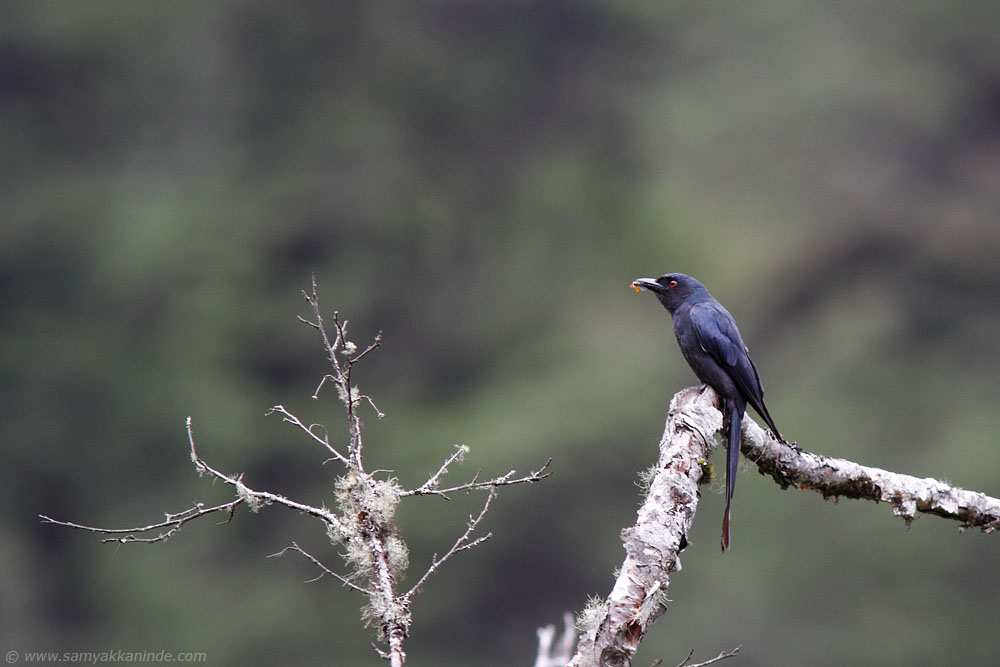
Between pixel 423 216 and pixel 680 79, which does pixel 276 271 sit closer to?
pixel 423 216

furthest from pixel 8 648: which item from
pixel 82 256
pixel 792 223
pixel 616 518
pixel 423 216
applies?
pixel 792 223

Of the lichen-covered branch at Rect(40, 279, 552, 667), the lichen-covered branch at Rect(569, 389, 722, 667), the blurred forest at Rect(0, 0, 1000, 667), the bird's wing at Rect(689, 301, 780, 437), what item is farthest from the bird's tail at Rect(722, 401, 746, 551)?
the blurred forest at Rect(0, 0, 1000, 667)

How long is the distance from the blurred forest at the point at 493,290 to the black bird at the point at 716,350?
1137 centimetres

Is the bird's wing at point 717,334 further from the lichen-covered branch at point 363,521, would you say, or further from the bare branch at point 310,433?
the bare branch at point 310,433

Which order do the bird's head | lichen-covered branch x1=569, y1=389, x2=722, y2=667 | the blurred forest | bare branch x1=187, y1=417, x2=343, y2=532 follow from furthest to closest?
the blurred forest → the bird's head → bare branch x1=187, y1=417, x2=343, y2=532 → lichen-covered branch x1=569, y1=389, x2=722, y2=667

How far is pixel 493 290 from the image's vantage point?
89.9 ft

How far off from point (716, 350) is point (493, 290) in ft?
73.4

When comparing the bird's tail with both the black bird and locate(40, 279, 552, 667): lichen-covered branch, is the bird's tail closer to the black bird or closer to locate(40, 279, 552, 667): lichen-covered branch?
the black bird

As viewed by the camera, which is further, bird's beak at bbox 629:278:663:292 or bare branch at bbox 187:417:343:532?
bird's beak at bbox 629:278:663:292

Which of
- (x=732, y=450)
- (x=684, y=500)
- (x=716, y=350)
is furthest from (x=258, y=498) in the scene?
(x=716, y=350)

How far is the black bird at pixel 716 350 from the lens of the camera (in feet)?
14.8

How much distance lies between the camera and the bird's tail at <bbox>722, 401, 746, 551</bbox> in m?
3.91

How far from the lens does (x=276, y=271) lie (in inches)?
1008

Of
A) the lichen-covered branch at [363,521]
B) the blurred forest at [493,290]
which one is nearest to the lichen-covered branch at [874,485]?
the lichen-covered branch at [363,521]
